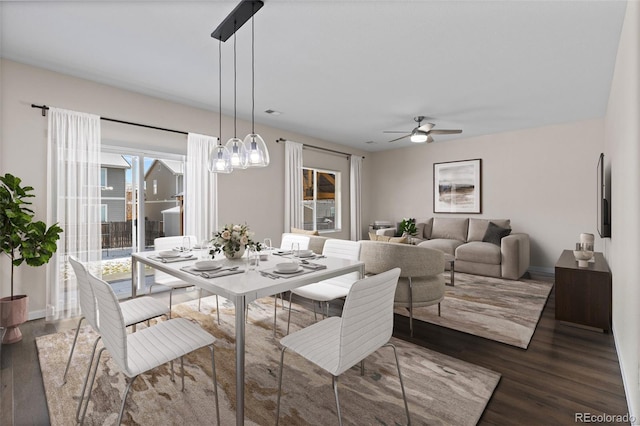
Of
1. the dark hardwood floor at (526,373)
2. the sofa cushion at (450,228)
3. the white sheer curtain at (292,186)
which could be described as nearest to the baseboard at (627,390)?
the dark hardwood floor at (526,373)

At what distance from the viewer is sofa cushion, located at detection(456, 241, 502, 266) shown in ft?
15.8

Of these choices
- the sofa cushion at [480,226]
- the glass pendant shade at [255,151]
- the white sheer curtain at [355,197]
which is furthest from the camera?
the white sheer curtain at [355,197]

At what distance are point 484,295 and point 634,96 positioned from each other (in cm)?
278

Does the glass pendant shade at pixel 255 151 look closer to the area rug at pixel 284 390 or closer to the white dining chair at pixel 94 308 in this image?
the white dining chair at pixel 94 308

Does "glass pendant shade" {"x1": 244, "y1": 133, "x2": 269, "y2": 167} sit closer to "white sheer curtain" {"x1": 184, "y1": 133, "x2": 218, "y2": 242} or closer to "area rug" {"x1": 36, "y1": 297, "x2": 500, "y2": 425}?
"area rug" {"x1": 36, "y1": 297, "x2": 500, "y2": 425}

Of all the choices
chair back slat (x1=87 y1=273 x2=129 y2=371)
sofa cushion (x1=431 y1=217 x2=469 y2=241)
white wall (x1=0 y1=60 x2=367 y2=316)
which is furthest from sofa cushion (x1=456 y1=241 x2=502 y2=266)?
chair back slat (x1=87 y1=273 x2=129 y2=371)

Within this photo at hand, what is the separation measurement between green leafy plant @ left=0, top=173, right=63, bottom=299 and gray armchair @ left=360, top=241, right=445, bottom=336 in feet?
9.71

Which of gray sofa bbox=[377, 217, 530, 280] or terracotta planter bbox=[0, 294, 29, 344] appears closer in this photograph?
terracotta planter bbox=[0, 294, 29, 344]

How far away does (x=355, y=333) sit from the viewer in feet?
4.44

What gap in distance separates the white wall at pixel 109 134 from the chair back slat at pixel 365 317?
11.5 ft

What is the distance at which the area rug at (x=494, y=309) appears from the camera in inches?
111

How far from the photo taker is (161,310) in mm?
2123

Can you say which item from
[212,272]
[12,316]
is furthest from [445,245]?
[12,316]

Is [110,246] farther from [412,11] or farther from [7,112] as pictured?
[412,11]
